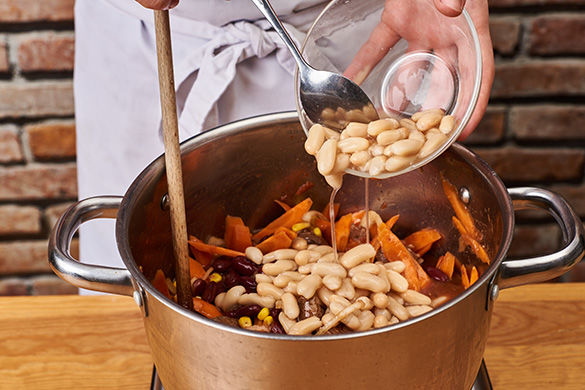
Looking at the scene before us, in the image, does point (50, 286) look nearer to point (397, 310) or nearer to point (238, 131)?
point (238, 131)

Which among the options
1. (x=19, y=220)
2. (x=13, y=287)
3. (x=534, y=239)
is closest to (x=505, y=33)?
(x=534, y=239)

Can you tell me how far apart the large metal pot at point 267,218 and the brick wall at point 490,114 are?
583 mm

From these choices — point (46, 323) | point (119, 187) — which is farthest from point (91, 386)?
point (119, 187)

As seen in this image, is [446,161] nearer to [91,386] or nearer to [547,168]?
[91,386]

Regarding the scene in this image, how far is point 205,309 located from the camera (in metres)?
0.74

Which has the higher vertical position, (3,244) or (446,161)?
(446,161)

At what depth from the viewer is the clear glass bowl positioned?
2.35 ft

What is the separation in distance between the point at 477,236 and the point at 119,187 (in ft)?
1.99

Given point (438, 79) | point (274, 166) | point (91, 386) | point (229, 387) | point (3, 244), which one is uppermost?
point (438, 79)

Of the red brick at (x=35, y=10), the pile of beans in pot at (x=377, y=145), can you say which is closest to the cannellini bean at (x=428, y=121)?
the pile of beans in pot at (x=377, y=145)

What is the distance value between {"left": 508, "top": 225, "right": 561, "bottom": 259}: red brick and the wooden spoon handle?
0.98 m

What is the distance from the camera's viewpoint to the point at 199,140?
77 centimetres

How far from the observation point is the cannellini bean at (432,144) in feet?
2.23

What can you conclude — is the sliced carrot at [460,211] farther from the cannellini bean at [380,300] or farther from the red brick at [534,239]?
the red brick at [534,239]
